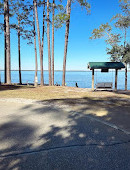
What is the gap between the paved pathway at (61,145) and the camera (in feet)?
8.18

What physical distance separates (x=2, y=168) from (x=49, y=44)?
57.7 feet

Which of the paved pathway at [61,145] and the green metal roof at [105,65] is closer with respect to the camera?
the paved pathway at [61,145]

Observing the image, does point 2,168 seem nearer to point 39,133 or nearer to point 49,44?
point 39,133

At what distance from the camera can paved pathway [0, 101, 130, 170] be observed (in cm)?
249

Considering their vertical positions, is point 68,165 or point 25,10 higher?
point 25,10

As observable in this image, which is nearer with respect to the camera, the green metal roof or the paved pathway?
the paved pathway

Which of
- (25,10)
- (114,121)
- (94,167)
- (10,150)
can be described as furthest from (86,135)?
(25,10)

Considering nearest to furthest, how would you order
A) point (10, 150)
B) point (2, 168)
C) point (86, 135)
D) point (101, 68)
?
point (2, 168) → point (10, 150) → point (86, 135) → point (101, 68)

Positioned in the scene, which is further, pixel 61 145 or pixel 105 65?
pixel 105 65

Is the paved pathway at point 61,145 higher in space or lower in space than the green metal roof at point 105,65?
lower

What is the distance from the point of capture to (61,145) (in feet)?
10.3

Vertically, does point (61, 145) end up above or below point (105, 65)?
below

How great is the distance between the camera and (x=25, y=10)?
73.3 feet

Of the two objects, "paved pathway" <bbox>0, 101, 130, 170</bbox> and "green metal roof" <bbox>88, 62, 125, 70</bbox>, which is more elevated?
"green metal roof" <bbox>88, 62, 125, 70</bbox>
